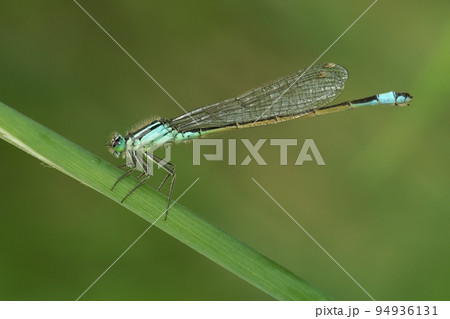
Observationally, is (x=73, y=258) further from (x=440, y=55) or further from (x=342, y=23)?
(x=440, y=55)

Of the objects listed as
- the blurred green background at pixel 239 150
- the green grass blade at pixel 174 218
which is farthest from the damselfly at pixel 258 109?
the green grass blade at pixel 174 218

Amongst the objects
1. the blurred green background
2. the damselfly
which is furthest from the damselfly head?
the blurred green background

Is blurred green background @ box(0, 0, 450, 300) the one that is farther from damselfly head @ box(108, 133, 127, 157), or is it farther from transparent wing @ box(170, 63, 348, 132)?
damselfly head @ box(108, 133, 127, 157)

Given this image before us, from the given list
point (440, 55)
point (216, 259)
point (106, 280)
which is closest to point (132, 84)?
point (106, 280)

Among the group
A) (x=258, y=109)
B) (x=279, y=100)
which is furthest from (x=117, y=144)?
(x=279, y=100)

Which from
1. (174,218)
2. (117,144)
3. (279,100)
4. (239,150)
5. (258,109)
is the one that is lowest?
(174,218)

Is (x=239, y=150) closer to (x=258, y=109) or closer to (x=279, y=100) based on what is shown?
(x=258, y=109)
